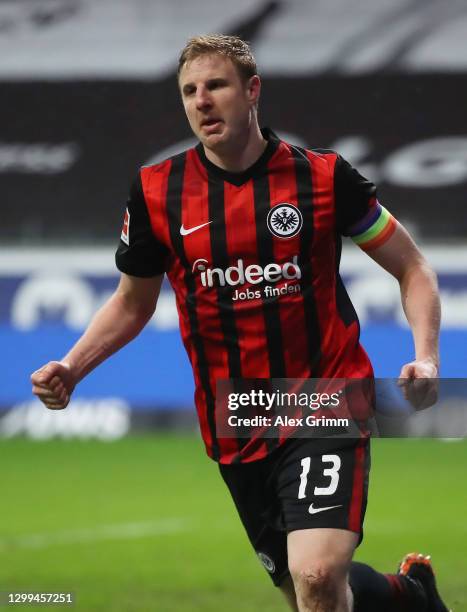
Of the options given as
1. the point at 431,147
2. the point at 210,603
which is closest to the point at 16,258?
the point at 431,147

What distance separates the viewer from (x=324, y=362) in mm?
4289

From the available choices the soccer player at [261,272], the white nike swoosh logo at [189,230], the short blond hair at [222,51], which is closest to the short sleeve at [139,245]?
the soccer player at [261,272]

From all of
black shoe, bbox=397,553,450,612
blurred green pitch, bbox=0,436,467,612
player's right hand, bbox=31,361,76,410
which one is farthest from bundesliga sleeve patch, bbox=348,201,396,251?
blurred green pitch, bbox=0,436,467,612

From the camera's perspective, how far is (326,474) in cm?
414

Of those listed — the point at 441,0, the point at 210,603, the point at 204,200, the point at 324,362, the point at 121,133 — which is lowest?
the point at 210,603

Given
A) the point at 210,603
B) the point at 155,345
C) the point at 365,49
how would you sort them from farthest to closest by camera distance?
the point at 365,49 < the point at 155,345 < the point at 210,603

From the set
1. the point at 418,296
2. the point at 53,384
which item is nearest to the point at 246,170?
the point at 418,296

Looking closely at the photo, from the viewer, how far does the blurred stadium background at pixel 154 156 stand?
41.2 ft

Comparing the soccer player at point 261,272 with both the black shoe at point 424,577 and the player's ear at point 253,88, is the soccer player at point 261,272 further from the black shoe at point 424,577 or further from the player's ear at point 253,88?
the black shoe at point 424,577

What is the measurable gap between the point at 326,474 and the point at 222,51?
133cm

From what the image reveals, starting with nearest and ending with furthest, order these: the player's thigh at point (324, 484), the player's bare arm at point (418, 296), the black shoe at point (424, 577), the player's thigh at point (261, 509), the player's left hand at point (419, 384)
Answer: the player's left hand at point (419, 384) < the player's bare arm at point (418, 296) < the player's thigh at point (324, 484) < the player's thigh at point (261, 509) < the black shoe at point (424, 577)

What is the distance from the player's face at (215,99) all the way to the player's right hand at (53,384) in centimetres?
83

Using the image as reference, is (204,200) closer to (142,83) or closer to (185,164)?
(185,164)

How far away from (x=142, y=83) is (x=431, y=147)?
9.64 feet
